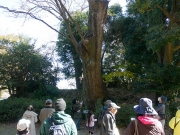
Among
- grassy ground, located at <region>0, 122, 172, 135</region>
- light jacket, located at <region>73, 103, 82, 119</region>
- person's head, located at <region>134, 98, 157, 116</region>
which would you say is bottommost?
grassy ground, located at <region>0, 122, 172, 135</region>

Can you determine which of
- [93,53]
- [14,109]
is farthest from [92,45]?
[14,109]

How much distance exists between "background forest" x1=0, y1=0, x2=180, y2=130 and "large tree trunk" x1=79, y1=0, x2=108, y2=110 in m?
0.73

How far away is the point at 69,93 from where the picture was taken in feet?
60.4

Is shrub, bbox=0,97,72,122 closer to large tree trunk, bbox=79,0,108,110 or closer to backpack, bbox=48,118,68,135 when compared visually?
large tree trunk, bbox=79,0,108,110

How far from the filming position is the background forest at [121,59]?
11273 mm

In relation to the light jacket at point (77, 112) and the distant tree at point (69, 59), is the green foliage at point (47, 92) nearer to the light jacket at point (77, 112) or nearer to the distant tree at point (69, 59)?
the distant tree at point (69, 59)

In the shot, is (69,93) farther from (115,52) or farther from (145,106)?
(145,106)

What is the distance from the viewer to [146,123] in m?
3.15

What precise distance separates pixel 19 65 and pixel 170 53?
10678 millimetres

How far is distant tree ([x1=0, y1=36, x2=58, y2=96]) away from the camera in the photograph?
55.1 ft

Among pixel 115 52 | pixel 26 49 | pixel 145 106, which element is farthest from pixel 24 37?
pixel 145 106

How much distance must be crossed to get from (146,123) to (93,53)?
8.79 m

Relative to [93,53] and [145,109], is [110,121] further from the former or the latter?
[93,53]

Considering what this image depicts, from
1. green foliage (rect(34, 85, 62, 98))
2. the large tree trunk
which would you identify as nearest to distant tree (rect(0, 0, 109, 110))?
the large tree trunk
